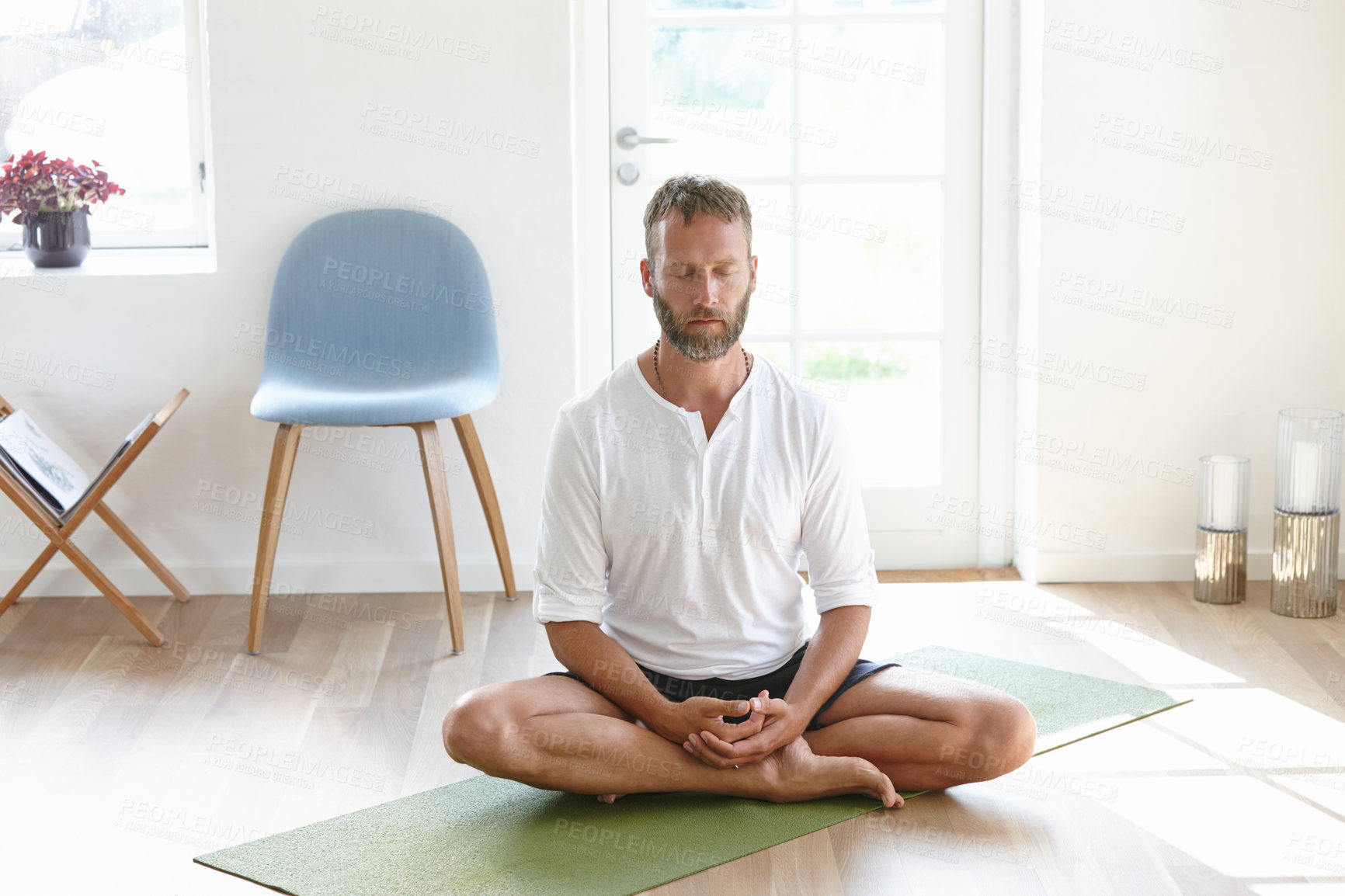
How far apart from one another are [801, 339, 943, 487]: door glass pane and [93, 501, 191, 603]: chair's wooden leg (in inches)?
66.3

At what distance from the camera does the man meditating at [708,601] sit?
224cm

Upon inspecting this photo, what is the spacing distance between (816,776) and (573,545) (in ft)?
1.79

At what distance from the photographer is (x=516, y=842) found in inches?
86.2

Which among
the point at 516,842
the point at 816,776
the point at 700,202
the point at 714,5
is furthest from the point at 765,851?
the point at 714,5

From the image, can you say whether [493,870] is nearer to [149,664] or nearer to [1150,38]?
[149,664]

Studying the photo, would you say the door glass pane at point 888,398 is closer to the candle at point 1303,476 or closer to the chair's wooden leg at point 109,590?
the candle at point 1303,476

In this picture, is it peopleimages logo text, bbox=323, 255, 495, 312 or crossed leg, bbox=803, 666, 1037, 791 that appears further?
peopleimages logo text, bbox=323, 255, 495, 312

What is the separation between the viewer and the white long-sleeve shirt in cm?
230

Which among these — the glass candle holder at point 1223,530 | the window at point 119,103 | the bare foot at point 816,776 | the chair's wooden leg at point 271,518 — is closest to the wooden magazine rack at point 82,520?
the chair's wooden leg at point 271,518

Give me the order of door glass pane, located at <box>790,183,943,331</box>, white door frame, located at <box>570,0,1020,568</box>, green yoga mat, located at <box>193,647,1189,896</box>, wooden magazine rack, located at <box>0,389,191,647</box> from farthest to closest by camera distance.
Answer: door glass pane, located at <box>790,183,943,331</box>
white door frame, located at <box>570,0,1020,568</box>
wooden magazine rack, located at <box>0,389,191,647</box>
green yoga mat, located at <box>193,647,1189,896</box>

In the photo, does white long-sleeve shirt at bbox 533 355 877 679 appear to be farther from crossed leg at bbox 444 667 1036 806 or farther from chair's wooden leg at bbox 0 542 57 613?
chair's wooden leg at bbox 0 542 57 613

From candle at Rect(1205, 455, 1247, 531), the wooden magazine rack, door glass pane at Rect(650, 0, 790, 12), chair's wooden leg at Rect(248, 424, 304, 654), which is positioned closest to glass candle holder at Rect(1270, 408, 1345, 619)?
candle at Rect(1205, 455, 1247, 531)

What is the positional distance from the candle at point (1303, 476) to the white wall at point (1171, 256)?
0.26 meters

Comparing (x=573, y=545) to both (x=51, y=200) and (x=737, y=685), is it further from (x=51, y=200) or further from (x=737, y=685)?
(x=51, y=200)
